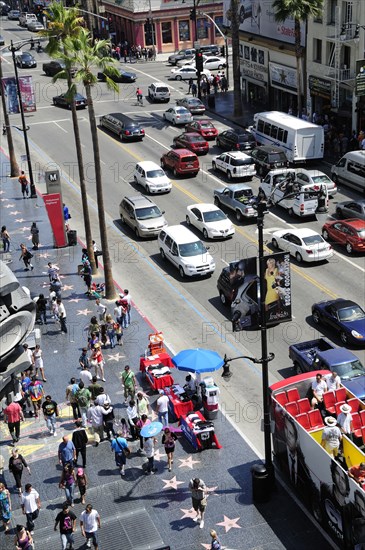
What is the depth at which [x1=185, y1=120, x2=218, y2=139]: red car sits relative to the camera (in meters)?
63.1

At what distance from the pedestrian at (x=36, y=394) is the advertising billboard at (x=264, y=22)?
41.2 meters

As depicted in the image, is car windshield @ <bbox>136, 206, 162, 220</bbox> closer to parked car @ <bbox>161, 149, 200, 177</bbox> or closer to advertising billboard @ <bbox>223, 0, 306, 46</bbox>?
parked car @ <bbox>161, 149, 200, 177</bbox>

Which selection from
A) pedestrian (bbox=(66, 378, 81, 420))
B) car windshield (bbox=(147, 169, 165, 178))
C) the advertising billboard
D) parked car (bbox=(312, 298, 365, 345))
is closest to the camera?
pedestrian (bbox=(66, 378, 81, 420))

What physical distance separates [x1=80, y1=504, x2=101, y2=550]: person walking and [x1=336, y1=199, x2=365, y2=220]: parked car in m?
27.0

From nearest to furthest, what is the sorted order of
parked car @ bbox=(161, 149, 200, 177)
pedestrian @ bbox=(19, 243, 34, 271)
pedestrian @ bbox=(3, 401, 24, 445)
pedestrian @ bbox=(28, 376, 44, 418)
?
pedestrian @ bbox=(3, 401, 24, 445)
pedestrian @ bbox=(28, 376, 44, 418)
pedestrian @ bbox=(19, 243, 34, 271)
parked car @ bbox=(161, 149, 200, 177)

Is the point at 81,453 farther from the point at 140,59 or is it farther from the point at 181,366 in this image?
the point at 140,59

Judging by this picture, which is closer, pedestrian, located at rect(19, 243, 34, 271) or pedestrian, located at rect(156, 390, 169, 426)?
pedestrian, located at rect(156, 390, 169, 426)

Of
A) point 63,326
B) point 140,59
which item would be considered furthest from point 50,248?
point 140,59

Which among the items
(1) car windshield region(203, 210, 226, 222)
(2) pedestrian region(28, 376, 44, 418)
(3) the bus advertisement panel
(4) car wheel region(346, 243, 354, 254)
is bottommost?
(4) car wheel region(346, 243, 354, 254)

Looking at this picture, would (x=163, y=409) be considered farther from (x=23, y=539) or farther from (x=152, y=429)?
(x=23, y=539)

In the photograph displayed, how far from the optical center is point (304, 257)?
41.5m

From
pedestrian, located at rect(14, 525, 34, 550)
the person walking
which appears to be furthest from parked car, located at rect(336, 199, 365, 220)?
pedestrian, located at rect(14, 525, 34, 550)

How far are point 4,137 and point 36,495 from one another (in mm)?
49868

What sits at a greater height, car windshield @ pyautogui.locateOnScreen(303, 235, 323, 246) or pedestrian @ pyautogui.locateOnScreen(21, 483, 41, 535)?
pedestrian @ pyautogui.locateOnScreen(21, 483, 41, 535)
